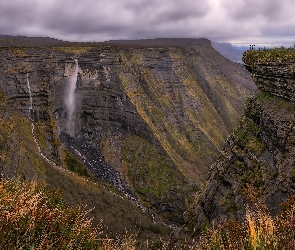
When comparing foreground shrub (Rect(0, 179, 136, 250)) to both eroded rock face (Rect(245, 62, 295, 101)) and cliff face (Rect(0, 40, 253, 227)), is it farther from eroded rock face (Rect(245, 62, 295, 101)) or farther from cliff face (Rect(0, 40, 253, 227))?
cliff face (Rect(0, 40, 253, 227))

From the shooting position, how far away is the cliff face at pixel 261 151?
61.9 feet

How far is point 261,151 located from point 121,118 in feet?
294

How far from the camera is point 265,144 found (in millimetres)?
21359

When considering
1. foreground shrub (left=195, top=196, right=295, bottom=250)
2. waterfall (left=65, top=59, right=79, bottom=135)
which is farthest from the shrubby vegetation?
waterfall (left=65, top=59, right=79, bottom=135)

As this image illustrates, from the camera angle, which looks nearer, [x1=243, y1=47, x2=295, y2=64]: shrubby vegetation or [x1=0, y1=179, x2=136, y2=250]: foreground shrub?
[x1=0, y1=179, x2=136, y2=250]: foreground shrub

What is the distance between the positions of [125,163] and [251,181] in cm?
8497

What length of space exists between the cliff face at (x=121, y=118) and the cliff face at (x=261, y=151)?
226 feet

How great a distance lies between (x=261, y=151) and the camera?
21.4 meters

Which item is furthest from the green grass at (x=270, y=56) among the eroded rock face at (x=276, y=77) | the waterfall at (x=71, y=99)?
the waterfall at (x=71, y=99)

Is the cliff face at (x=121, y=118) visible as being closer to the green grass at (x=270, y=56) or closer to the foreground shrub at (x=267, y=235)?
the green grass at (x=270, y=56)

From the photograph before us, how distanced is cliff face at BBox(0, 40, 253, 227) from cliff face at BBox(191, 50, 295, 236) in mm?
68782

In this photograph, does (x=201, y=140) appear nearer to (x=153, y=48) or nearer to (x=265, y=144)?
(x=153, y=48)

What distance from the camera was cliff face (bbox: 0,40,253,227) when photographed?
97312mm

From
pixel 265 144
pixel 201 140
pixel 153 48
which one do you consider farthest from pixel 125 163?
pixel 265 144
